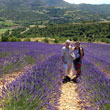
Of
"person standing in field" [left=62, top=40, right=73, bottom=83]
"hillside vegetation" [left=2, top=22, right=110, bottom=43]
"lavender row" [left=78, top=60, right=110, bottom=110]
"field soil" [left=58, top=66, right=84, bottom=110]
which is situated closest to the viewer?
"lavender row" [left=78, top=60, right=110, bottom=110]

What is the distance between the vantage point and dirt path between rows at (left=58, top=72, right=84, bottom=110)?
287cm

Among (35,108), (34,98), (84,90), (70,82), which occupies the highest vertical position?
(34,98)

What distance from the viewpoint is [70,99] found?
3.26m

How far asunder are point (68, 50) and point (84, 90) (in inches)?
57.7

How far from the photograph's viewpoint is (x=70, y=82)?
4.38m

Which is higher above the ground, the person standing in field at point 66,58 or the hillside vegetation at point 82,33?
Result: the person standing in field at point 66,58

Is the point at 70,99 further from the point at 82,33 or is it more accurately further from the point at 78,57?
the point at 82,33

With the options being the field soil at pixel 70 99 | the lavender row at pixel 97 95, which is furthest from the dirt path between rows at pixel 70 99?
the lavender row at pixel 97 95

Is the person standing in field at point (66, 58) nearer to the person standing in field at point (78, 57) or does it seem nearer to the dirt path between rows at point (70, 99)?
the person standing in field at point (78, 57)

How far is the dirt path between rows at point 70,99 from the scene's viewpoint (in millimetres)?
2866

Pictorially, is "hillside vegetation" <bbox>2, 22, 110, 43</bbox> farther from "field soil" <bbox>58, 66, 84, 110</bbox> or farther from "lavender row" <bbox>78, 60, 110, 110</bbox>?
"lavender row" <bbox>78, 60, 110, 110</bbox>

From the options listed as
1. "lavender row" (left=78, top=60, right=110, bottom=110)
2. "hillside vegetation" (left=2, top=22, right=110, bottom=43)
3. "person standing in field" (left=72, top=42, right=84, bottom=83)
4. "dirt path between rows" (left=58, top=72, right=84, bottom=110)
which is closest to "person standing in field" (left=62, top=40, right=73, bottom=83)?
"person standing in field" (left=72, top=42, right=84, bottom=83)

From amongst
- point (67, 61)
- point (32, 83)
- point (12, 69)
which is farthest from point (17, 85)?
point (67, 61)

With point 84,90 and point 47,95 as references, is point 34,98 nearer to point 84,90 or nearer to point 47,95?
point 47,95
